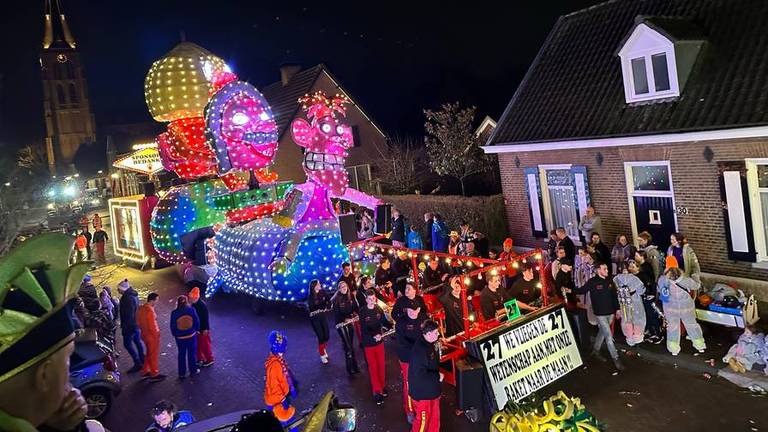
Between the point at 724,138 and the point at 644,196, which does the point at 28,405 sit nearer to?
the point at 724,138

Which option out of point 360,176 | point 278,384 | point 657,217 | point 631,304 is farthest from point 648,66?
point 360,176

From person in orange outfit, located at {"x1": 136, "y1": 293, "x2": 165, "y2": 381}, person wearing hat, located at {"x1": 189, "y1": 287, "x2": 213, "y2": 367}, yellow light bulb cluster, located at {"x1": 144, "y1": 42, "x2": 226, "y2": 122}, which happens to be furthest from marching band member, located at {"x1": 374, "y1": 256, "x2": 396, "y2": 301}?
yellow light bulb cluster, located at {"x1": 144, "y1": 42, "x2": 226, "y2": 122}

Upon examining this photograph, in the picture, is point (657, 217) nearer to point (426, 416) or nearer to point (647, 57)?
point (647, 57)

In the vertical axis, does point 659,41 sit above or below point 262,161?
above

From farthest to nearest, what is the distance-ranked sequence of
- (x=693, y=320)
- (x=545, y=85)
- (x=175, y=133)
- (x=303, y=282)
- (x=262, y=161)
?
(x=175, y=133), (x=545, y=85), (x=262, y=161), (x=303, y=282), (x=693, y=320)

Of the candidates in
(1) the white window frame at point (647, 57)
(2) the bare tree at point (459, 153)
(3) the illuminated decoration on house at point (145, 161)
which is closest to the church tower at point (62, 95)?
(3) the illuminated decoration on house at point (145, 161)

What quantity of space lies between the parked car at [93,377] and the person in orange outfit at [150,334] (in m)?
1.09

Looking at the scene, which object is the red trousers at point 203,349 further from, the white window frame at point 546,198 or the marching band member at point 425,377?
the white window frame at point 546,198

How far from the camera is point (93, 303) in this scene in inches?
493

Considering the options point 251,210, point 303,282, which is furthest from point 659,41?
point 251,210

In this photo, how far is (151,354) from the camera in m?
11.2

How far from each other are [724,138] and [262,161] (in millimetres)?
10654

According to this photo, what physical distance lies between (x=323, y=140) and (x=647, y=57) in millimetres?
7662

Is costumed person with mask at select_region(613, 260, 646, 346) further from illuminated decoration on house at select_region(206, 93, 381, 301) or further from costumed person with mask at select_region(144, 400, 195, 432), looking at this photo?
costumed person with mask at select_region(144, 400, 195, 432)
